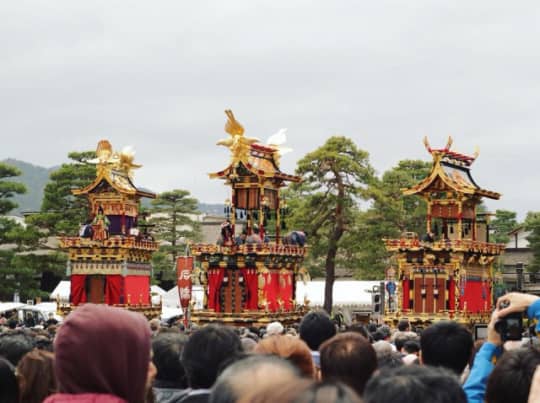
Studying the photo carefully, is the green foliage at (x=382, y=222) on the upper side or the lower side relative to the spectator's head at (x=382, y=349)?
upper

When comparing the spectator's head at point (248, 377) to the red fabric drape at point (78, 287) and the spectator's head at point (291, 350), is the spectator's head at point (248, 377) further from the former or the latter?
the red fabric drape at point (78, 287)

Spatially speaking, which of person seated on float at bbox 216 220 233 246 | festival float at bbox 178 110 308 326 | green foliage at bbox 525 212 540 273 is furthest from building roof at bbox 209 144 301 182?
green foliage at bbox 525 212 540 273

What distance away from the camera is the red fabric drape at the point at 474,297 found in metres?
42.3

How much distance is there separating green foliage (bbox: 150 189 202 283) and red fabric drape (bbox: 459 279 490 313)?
2560 centimetres

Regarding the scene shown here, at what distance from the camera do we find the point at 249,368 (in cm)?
407

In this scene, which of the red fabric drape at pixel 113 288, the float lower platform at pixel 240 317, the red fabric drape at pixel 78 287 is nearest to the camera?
the float lower platform at pixel 240 317

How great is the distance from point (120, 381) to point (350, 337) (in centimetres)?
249

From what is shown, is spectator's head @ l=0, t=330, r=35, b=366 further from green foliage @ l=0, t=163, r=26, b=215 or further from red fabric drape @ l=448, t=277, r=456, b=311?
green foliage @ l=0, t=163, r=26, b=215

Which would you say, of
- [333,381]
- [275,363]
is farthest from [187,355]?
[333,381]

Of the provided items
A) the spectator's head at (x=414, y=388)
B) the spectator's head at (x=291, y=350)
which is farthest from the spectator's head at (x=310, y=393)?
the spectator's head at (x=291, y=350)

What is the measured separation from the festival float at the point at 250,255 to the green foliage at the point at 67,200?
12.5 metres

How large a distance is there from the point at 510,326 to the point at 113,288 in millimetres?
40298

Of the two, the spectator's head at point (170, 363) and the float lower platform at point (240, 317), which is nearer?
the spectator's head at point (170, 363)

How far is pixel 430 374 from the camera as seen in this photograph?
421 centimetres
